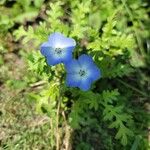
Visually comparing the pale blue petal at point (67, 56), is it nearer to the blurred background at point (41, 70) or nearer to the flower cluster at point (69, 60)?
the flower cluster at point (69, 60)

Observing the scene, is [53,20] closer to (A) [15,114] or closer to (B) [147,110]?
(A) [15,114]

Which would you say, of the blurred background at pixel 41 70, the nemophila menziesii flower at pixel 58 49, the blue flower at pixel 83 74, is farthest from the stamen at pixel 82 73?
the blurred background at pixel 41 70

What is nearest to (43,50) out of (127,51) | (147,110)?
(127,51)

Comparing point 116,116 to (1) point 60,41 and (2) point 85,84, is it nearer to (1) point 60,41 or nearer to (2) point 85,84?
(2) point 85,84

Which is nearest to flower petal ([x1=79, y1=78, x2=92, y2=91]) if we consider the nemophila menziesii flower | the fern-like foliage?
the nemophila menziesii flower

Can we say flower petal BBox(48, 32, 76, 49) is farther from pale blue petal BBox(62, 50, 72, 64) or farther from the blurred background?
the blurred background

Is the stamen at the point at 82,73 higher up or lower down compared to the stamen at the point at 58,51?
lower down
